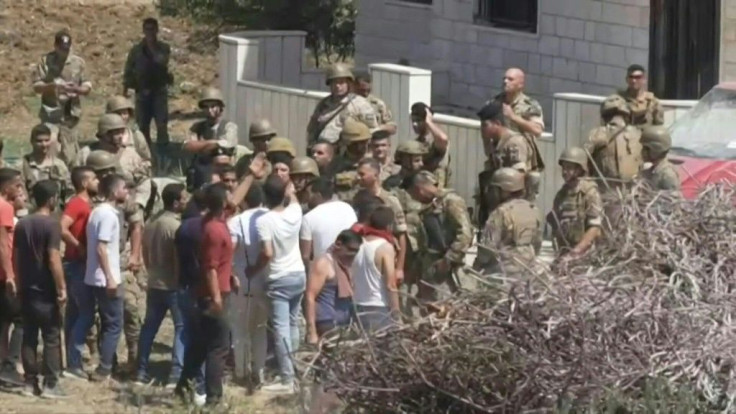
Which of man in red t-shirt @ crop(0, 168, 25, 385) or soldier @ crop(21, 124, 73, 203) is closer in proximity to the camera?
man in red t-shirt @ crop(0, 168, 25, 385)

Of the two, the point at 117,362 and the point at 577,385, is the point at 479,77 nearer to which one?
the point at 117,362

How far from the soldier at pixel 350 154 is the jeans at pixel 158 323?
4.56ft

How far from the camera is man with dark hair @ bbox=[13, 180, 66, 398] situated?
1330cm

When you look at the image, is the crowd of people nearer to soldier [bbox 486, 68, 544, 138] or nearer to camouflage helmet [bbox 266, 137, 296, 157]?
camouflage helmet [bbox 266, 137, 296, 157]

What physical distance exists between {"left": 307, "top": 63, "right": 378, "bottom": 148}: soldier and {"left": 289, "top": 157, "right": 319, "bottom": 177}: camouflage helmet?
2.11 m

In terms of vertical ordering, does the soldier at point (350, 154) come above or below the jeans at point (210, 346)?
above

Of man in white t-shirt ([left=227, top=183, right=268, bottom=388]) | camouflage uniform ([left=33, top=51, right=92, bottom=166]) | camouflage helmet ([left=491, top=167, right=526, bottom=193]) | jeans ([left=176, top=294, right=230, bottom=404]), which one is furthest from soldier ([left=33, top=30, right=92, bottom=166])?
camouflage helmet ([left=491, top=167, right=526, bottom=193])

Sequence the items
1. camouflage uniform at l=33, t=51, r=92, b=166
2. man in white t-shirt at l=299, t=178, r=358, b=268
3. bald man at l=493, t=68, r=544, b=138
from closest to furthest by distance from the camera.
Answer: man in white t-shirt at l=299, t=178, r=358, b=268 → bald man at l=493, t=68, r=544, b=138 → camouflage uniform at l=33, t=51, r=92, b=166

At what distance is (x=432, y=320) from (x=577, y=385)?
0.90 metres

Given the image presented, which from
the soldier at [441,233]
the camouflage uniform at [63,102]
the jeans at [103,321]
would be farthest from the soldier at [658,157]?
the camouflage uniform at [63,102]

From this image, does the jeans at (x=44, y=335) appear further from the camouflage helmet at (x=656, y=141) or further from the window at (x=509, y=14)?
the window at (x=509, y=14)

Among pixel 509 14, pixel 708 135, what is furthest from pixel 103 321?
pixel 509 14

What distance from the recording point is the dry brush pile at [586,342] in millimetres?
9125

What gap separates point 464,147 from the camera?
1828 cm
